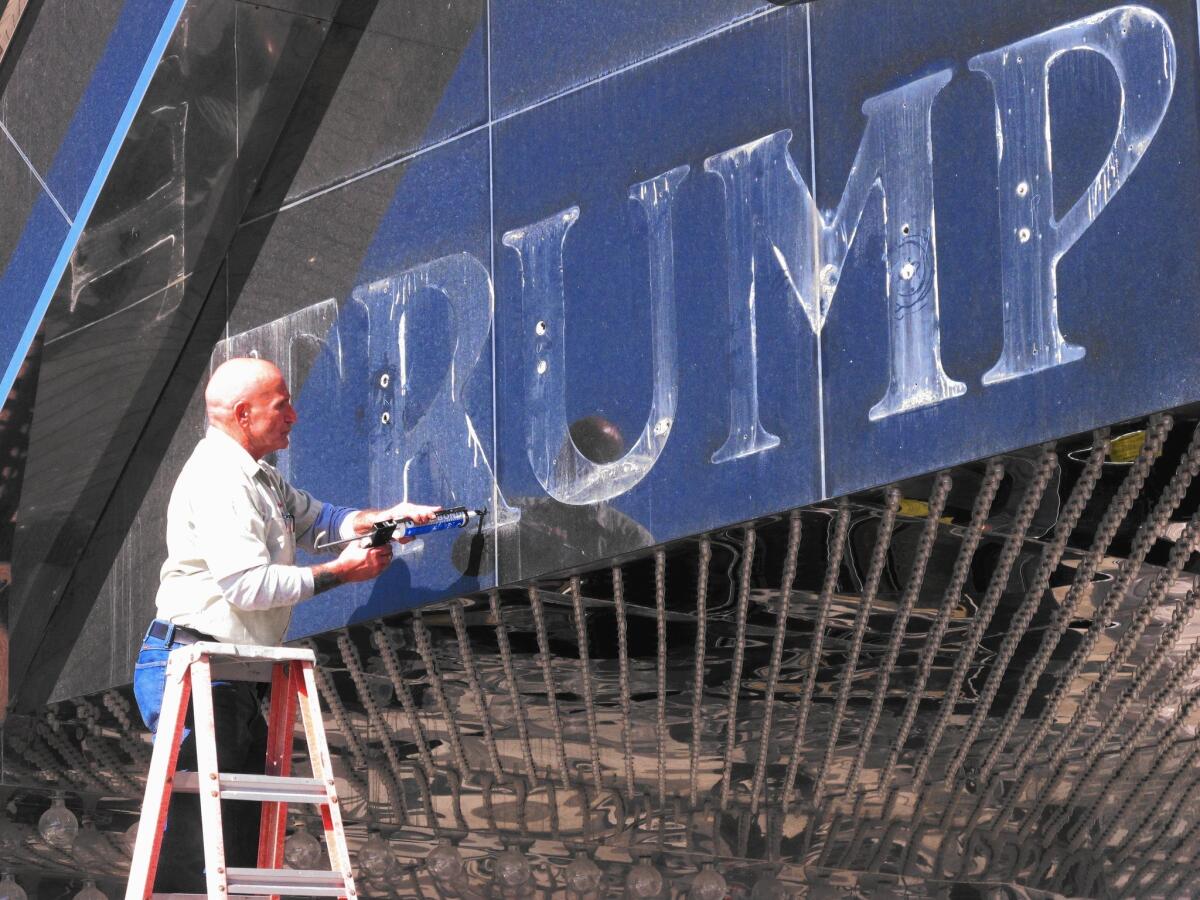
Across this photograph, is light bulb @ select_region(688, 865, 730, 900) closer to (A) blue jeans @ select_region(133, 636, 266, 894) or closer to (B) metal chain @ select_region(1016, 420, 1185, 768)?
(B) metal chain @ select_region(1016, 420, 1185, 768)

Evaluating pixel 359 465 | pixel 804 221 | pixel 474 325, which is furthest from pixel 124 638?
pixel 804 221

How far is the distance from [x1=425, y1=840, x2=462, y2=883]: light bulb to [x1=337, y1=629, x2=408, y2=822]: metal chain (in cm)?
33

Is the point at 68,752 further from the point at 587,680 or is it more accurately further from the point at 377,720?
the point at 587,680

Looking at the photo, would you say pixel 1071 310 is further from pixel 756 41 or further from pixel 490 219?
pixel 490 219

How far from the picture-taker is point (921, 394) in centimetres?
659

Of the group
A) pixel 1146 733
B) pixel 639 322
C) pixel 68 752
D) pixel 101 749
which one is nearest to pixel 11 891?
pixel 68 752

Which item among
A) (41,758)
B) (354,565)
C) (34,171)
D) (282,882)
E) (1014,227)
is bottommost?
(282,882)

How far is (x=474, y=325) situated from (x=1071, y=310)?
9.04 feet

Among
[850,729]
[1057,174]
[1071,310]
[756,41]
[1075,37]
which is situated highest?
[756,41]

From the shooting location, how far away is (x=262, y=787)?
633cm

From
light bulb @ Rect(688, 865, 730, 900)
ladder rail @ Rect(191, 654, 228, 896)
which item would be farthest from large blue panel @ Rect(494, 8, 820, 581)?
light bulb @ Rect(688, 865, 730, 900)

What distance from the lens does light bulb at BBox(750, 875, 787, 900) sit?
11445 mm

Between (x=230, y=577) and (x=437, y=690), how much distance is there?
8.47 feet

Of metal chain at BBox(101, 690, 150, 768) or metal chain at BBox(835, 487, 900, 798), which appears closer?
metal chain at BBox(835, 487, 900, 798)
